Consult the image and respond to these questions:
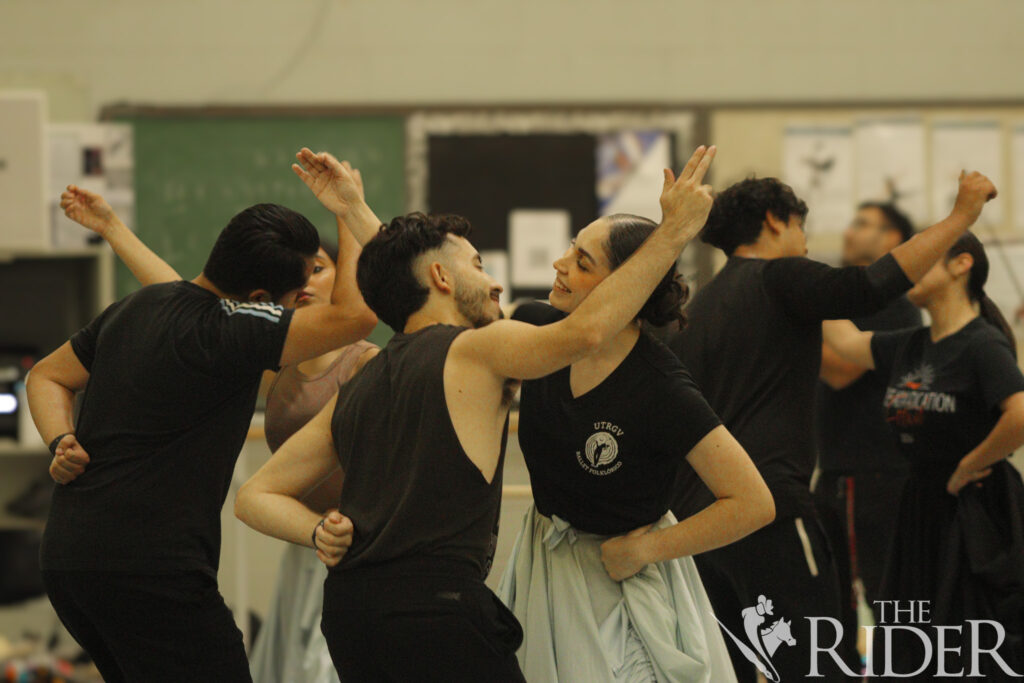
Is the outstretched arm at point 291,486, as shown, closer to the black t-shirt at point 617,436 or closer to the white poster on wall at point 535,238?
the black t-shirt at point 617,436

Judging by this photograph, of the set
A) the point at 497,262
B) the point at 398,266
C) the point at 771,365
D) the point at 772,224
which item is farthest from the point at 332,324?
the point at 497,262

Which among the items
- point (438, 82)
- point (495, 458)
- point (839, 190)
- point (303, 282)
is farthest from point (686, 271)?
point (495, 458)

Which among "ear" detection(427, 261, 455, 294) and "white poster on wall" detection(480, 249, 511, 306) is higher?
"white poster on wall" detection(480, 249, 511, 306)

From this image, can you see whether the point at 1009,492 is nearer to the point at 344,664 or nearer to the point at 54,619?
the point at 344,664

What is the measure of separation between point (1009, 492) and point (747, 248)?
32.3 inches

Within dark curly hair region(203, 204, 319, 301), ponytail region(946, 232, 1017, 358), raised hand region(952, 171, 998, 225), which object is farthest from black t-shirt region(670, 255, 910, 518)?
dark curly hair region(203, 204, 319, 301)

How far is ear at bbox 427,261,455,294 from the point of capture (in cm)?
161

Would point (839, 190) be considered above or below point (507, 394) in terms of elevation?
above

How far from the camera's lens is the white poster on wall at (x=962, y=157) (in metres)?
4.57

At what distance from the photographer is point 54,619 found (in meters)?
4.17

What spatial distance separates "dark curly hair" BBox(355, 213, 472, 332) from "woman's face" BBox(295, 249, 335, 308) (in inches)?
34.4

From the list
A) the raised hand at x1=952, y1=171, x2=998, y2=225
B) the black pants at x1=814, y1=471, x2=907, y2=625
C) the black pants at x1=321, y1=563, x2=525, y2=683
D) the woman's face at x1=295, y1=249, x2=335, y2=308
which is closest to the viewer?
the black pants at x1=321, y1=563, x2=525, y2=683

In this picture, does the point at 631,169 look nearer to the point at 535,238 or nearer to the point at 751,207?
the point at 535,238

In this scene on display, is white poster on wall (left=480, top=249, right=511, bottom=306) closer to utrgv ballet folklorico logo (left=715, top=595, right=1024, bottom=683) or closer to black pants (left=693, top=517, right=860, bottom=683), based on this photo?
utrgv ballet folklorico logo (left=715, top=595, right=1024, bottom=683)
